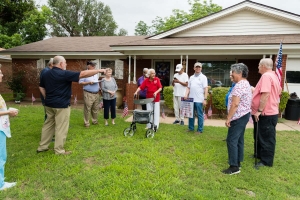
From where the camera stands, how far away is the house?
845 centimetres

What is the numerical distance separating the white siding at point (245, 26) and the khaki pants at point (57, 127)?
846cm

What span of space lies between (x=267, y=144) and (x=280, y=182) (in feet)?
2.26

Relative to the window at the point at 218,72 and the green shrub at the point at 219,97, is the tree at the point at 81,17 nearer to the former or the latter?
the window at the point at 218,72

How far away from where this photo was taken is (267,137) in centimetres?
372

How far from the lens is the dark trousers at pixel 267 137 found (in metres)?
3.68

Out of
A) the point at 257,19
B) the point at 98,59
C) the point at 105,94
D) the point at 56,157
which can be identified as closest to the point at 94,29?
the point at 98,59

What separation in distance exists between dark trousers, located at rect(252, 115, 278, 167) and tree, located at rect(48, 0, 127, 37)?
3561cm

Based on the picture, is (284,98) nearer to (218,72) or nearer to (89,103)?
(218,72)

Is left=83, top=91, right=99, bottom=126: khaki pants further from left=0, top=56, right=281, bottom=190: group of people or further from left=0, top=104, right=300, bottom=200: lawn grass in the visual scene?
left=0, top=56, right=281, bottom=190: group of people

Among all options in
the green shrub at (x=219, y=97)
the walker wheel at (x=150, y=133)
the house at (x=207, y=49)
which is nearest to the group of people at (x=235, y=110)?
the walker wheel at (x=150, y=133)

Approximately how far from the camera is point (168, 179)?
3.16m

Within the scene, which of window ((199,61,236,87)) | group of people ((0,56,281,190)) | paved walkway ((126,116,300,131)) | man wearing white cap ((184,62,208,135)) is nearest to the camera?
group of people ((0,56,281,190))

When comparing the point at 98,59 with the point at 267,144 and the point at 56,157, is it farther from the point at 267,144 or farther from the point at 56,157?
the point at 267,144

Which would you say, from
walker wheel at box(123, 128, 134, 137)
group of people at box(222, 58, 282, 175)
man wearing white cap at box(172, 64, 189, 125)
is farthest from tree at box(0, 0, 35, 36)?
group of people at box(222, 58, 282, 175)
